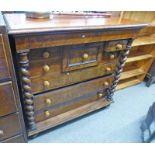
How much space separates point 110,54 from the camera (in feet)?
3.92

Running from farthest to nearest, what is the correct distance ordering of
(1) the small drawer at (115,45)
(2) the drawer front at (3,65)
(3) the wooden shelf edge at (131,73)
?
(3) the wooden shelf edge at (131,73) → (1) the small drawer at (115,45) → (2) the drawer front at (3,65)

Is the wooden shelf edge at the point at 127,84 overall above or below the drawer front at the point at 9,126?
below

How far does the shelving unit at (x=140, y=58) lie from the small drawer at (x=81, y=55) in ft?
2.40

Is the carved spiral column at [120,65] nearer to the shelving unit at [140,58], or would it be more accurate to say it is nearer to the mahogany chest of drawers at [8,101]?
the shelving unit at [140,58]

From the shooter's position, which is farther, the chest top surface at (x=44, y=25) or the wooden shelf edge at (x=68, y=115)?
the wooden shelf edge at (x=68, y=115)

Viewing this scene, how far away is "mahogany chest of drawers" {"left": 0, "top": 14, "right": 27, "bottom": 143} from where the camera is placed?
0.67 metres

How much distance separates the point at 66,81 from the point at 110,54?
41cm

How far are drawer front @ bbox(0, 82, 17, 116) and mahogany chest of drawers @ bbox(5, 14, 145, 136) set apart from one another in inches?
5.0

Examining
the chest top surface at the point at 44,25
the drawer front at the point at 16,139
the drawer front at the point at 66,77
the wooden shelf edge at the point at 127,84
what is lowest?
the wooden shelf edge at the point at 127,84

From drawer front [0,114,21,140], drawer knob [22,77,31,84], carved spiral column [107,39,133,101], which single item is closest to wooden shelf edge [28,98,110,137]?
carved spiral column [107,39,133,101]

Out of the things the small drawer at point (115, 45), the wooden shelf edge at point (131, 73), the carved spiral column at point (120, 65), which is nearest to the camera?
the small drawer at point (115, 45)

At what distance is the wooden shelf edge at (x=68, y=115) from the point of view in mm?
1236

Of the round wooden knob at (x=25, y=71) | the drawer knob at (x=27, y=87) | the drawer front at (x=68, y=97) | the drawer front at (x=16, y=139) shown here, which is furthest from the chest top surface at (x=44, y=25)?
the drawer front at (x=16, y=139)
